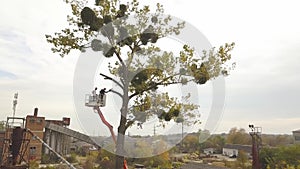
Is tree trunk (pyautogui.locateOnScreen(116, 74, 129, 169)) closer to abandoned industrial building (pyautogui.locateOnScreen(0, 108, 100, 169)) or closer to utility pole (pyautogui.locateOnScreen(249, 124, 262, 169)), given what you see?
abandoned industrial building (pyautogui.locateOnScreen(0, 108, 100, 169))

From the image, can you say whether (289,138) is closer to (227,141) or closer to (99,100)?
(227,141)

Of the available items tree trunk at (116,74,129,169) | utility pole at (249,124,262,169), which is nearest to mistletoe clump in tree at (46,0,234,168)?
tree trunk at (116,74,129,169)

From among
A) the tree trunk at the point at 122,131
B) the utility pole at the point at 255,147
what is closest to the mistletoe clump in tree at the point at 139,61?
the tree trunk at the point at 122,131

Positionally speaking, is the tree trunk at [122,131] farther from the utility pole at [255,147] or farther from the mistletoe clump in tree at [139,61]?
the utility pole at [255,147]

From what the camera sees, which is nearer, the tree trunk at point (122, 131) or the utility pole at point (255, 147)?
the tree trunk at point (122, 131)

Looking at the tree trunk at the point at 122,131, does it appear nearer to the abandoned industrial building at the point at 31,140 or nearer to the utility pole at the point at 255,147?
the abandoned industrial building at the point at 31,140

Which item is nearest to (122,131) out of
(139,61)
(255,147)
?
(139,61)

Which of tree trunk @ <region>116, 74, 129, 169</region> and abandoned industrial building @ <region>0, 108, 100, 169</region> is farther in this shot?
abandoned industrial building @ <region>0, 108, 100, 169</region>

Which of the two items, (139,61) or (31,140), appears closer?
(139,61)

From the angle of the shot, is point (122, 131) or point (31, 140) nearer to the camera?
point (122, 131)

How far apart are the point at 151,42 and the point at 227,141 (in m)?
31.1

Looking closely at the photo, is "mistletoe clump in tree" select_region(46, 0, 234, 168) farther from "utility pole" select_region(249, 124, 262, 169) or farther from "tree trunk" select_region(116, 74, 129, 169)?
"utility pole" select_region(249, 124, 262, 169)

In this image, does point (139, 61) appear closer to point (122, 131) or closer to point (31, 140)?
point (122, 131)

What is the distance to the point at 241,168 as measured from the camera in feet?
64.1
